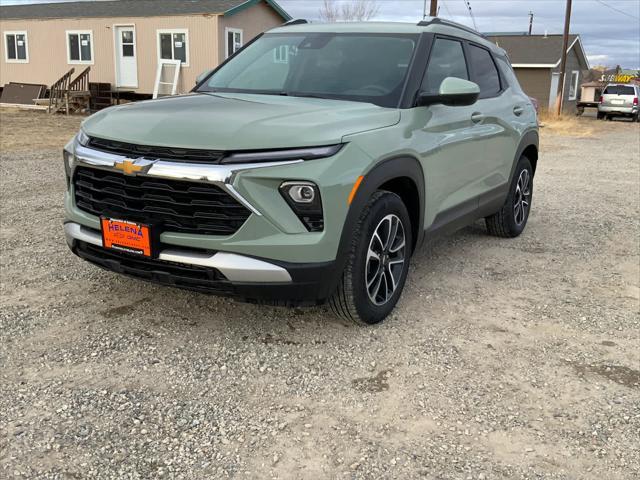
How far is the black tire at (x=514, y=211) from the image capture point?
19.5 ft

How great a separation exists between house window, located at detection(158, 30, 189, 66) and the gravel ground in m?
16.8

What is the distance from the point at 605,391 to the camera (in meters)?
3.24

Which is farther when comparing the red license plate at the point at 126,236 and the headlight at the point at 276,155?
the red license plate at the point at 126,236

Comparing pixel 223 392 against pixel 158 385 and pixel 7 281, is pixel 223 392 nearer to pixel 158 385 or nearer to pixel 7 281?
pixel 158 385

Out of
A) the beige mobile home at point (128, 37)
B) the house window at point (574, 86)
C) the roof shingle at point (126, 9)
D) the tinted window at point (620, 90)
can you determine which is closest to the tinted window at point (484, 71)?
the beige mobile home at point (128, 37)

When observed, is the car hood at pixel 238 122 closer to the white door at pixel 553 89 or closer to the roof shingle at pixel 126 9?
the roof shingle at pixel 126 9

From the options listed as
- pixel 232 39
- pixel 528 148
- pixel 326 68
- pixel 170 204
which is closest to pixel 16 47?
pixel 232 39

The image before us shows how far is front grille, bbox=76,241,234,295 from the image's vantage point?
3.21m

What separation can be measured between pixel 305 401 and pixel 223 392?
1.33 feet

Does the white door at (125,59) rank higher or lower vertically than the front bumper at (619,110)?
higher

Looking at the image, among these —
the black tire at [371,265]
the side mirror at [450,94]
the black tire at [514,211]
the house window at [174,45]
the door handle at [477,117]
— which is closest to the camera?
the black tire at [371,265]

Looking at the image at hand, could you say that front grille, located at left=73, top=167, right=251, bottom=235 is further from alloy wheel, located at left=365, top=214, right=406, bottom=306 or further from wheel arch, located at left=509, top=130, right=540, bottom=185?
wheel arch, located at left=509, top=130, right=540, bottom=185

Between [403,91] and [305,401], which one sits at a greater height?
[403,91]

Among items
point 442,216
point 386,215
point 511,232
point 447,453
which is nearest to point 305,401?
point 447,453
